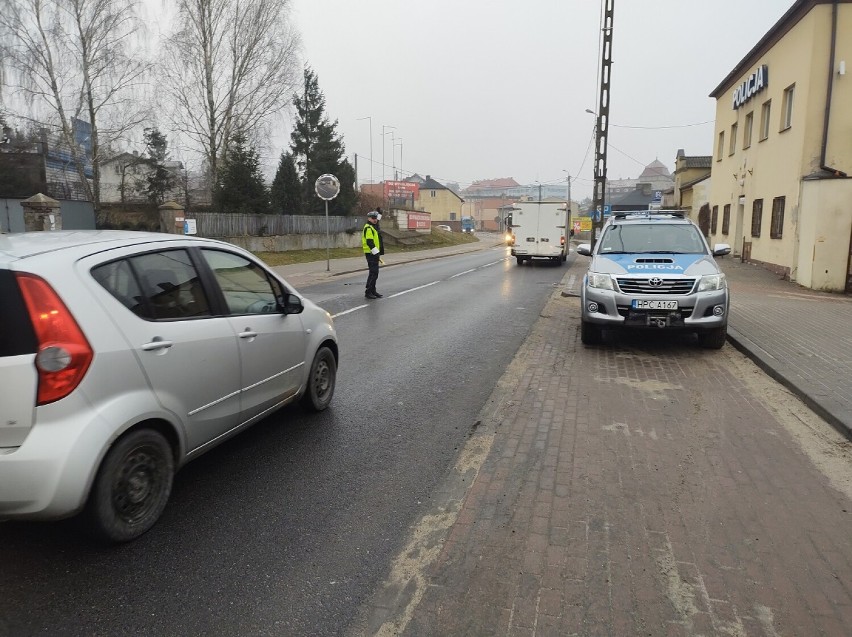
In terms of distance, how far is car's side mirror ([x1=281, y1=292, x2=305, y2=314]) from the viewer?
4.81m

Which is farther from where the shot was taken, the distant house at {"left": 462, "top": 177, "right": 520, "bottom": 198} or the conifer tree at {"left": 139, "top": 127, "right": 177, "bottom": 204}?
the distant house at {"left": 462, "top": 177, "right": 520, "bottom": 198}

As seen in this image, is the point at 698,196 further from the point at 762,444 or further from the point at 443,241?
the point at 762,444

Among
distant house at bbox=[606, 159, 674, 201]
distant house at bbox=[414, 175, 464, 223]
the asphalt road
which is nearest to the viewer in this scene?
the asphalt road

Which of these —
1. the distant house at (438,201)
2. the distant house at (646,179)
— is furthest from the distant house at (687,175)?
the distant house at (646,179)

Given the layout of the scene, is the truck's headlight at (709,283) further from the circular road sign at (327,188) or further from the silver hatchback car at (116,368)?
the circular road sign at (327,188)

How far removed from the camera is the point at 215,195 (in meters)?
29.0

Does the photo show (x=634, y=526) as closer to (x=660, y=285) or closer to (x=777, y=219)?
(x=660, y=285)

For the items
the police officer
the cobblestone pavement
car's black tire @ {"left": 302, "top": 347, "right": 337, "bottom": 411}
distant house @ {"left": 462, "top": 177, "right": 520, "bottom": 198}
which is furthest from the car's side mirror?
distant house @ {"left": 462, "top": 177, "right": 520, "bottom": 198}

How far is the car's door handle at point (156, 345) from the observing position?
10.8ft

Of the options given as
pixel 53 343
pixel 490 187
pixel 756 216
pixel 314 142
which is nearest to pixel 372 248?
pixel 53 343

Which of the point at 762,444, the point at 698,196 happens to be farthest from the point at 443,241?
the point at 762,444

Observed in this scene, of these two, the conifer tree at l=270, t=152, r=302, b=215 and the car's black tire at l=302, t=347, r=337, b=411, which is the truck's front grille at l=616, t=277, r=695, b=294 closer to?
the car's black tire at l=302, t=347, r=337, b=411

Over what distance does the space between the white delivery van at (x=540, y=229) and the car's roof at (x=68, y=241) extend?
2400 centimetres

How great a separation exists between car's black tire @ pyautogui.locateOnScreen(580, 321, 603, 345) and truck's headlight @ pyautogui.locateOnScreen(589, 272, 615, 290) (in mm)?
526
